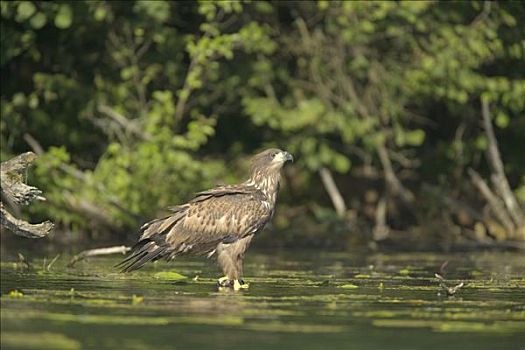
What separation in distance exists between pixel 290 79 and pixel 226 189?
30.4 feet

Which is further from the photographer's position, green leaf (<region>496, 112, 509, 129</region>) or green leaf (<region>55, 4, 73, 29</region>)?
green leaf (<region>496, 112, 509, 129</region>)

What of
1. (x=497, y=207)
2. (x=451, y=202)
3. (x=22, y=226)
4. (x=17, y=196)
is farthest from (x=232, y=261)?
(x=451, y=202)

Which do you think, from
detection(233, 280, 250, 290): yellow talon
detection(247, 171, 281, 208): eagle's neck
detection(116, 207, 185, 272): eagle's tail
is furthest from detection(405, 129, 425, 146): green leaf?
detection(233, 280, 250, 290): yellow talon

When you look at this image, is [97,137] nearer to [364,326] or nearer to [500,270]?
[500,270]

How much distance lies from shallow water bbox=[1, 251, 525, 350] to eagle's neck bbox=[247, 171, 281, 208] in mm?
825

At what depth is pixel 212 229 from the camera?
1417 cm

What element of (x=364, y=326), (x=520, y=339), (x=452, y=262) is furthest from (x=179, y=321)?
(x=452, y=262)

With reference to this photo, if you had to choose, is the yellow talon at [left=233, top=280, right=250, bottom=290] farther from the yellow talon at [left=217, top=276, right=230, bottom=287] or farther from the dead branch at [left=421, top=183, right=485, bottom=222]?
the dead branch at [left=421, top=183, right=485, bottom=222]

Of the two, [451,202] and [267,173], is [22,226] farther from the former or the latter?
[451,202]

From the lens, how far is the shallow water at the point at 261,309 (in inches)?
355

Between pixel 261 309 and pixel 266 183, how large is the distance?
413cm

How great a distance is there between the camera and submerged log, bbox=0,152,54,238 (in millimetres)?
11602

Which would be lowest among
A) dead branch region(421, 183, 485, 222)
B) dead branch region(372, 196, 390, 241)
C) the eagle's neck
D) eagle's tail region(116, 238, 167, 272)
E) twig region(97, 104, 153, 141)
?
dead branch region(372, 196, 390, 241)

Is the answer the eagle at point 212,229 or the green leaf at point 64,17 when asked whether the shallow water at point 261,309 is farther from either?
the green leaf at point 64,17
